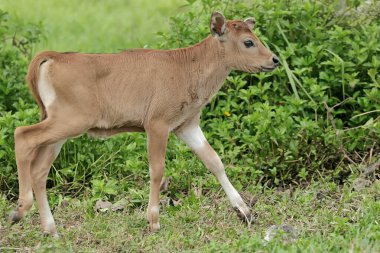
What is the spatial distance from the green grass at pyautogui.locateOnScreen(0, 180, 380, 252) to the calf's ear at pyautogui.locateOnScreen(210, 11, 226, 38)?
1.35 m

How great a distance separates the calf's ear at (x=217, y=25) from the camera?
25.8ft

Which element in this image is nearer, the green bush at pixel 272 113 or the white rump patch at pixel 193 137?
the white rump patch at pixel 193 137

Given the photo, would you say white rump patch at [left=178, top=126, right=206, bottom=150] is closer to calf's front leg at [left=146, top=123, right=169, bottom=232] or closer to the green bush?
calf's front leg at [left=146, top=123, right=169, bottom=232]

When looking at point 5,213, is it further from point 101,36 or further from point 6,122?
point 101,36

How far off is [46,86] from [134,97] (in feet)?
2.31

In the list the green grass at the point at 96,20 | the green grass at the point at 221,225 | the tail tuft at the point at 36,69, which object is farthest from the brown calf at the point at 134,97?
the green grass at the point at 96,20

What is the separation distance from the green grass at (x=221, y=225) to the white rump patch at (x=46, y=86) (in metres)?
0.97

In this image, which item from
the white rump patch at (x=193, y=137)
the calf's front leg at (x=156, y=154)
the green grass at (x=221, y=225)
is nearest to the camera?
the green grass at (x=221, y=225)

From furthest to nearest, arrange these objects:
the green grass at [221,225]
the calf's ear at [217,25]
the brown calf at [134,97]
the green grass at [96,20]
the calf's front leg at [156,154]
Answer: the green grass at [96,20] → the calf's ear at [217,25] → the calf's front leg at [156,154] → the brown calf at [134,97] → the green grass at [221,225]

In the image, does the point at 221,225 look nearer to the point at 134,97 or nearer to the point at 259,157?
the point at 134,97

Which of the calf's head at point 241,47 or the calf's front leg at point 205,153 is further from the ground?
the calf's head at point 241,47

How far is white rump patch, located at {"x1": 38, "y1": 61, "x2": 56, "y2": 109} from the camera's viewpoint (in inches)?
290

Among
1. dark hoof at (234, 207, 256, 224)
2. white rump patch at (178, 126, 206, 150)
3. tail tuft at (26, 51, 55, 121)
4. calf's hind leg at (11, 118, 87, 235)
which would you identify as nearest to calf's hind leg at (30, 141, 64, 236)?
calf's hind leg at (11, 118, 87, 235)

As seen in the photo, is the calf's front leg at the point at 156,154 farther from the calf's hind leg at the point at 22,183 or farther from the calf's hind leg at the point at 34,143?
the calf's hind leg at the point at 22,183
